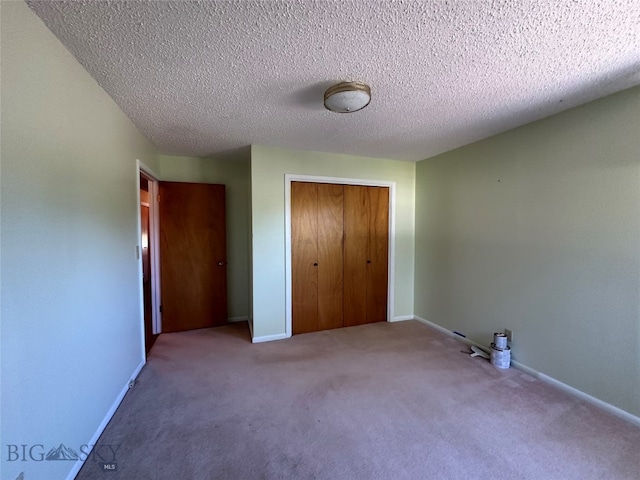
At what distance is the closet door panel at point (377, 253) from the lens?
3.78 metres

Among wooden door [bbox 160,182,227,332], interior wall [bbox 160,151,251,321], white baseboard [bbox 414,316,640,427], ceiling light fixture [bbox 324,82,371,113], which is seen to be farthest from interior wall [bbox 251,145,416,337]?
white baseboard [bbox 414,316,640,427]

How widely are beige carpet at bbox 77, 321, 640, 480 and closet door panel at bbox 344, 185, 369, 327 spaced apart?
94 cm

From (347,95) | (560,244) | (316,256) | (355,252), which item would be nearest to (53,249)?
(347,95)

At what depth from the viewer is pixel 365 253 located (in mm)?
3764

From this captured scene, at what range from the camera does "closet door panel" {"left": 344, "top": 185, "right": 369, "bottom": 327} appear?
3646 mm

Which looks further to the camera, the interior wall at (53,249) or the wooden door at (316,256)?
the wooden door at (316,256)

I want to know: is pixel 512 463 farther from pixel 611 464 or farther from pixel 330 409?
pixel 330 409

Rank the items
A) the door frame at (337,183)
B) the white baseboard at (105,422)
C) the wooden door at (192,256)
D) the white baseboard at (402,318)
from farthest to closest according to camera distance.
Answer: the white baseboard at (402,318)
the wooden door at (192,256)
the door frame at (337,183)
the white baseboard at (105,422)

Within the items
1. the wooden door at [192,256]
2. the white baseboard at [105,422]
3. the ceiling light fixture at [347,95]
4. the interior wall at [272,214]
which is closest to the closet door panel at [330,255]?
the interior wall at [272,214]

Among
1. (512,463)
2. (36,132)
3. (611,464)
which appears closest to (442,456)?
(512,463)

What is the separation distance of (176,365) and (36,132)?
225 cm

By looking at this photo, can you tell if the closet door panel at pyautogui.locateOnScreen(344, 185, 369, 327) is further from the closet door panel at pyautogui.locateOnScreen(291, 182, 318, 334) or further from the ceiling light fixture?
the ceiling light fixture

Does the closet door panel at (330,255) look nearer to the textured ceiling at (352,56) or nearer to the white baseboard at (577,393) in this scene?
the textured ceiling at (352,56)

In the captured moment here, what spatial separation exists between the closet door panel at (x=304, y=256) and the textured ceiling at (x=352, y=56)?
3.53ft
